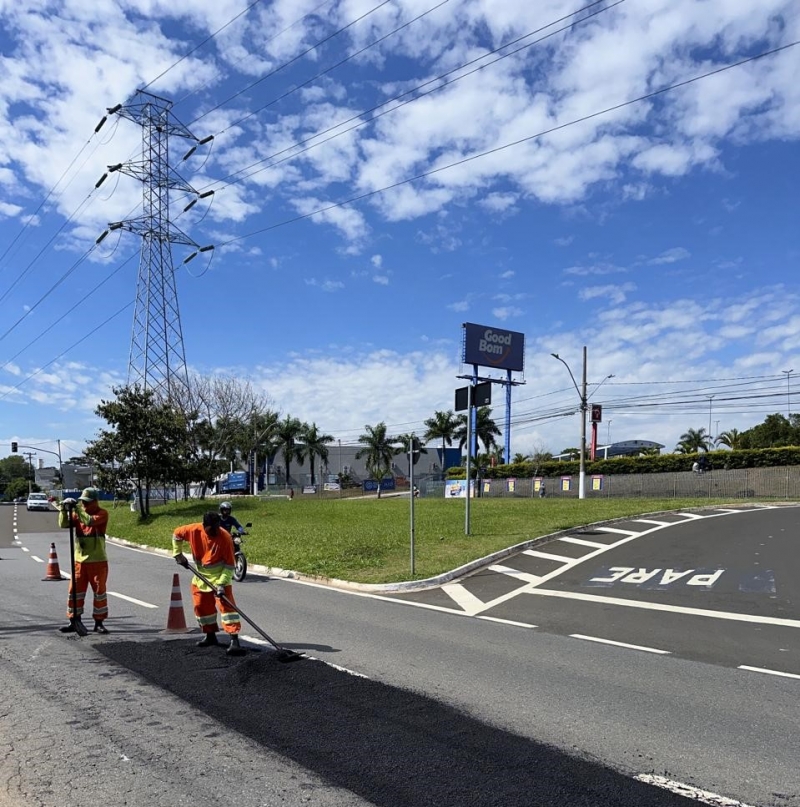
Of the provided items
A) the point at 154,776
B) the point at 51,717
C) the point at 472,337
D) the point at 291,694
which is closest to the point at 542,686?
the point at 291,694

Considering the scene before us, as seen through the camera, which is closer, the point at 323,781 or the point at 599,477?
the point at 323,781

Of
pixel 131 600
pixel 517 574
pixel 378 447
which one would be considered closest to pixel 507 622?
pixel 517 574

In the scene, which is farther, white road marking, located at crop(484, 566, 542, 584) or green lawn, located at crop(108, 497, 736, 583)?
green lawn, located at crop(108, 497, 736, 583)

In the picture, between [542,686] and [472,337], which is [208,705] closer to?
[542,686]

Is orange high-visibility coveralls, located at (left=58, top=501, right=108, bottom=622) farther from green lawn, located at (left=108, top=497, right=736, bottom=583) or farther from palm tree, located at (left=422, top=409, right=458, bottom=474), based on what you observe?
palm tree, located at (left=422, top=409, right=458, bottom=474)

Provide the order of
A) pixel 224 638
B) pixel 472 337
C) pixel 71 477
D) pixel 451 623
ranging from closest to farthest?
pixel 224 638 → pixel 451 623 → pixel 472 337 → pixel 71 477

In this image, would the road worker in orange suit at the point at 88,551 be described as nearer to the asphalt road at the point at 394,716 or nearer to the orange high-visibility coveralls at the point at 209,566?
the asphalt road at the point at 394,716

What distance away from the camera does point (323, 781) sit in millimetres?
4184

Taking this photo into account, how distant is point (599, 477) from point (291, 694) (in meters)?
44.7

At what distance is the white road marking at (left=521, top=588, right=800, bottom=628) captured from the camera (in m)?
9.67

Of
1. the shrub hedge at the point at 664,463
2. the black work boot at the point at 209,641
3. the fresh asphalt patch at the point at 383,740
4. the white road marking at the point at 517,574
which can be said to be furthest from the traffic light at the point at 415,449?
the shrub hedge at the point at 664,463

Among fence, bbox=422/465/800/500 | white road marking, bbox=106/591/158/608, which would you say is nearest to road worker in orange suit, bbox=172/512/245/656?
white road marking, bbox=106/591/158/608

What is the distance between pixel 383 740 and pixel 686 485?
1734 inches

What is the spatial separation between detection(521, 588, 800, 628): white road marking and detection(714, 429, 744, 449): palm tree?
7172 cm
